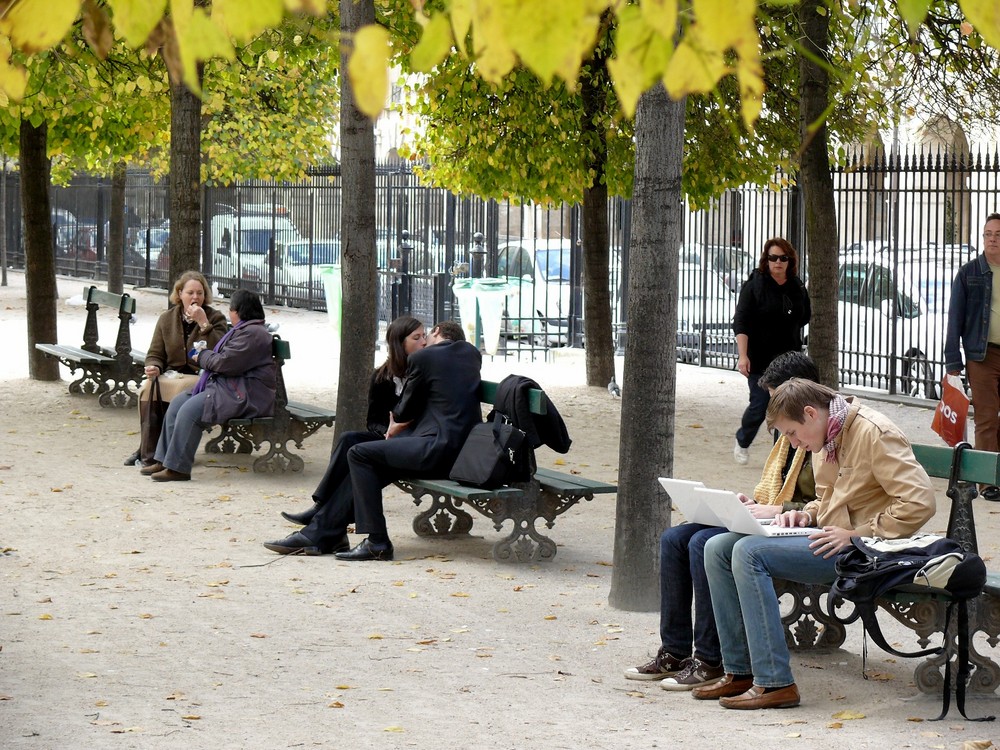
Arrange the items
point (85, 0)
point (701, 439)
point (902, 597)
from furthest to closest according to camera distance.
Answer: point (701, 439) → point (902, 597) → point (85, 0)

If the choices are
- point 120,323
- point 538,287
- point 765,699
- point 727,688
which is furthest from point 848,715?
point 538,287

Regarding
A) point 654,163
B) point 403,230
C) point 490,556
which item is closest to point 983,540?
point 490,556

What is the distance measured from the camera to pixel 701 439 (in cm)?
1291

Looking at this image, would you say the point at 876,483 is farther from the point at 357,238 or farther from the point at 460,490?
the point at 357,238

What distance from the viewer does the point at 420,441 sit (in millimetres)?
7992

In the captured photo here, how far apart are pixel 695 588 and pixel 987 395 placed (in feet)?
16.9

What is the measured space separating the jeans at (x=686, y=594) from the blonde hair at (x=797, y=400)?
514 millimetres

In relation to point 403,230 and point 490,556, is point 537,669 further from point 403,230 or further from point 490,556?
point 403,230

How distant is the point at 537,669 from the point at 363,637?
840 millimetres

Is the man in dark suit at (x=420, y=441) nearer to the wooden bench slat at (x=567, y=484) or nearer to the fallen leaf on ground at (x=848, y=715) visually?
the wooden bench slat at (x=567, y=484)

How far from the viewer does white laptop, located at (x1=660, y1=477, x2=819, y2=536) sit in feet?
17.6

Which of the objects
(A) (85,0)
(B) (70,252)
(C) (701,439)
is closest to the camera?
(A) (85,0)

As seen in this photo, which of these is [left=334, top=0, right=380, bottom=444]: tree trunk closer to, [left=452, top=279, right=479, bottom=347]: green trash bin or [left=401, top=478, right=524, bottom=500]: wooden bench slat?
[left=401, top=478, right=524, bottom=500]: wooden bench slat

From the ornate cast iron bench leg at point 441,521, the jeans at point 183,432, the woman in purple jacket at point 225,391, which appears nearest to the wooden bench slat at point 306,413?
the woman in purple jacket at point 225,391
